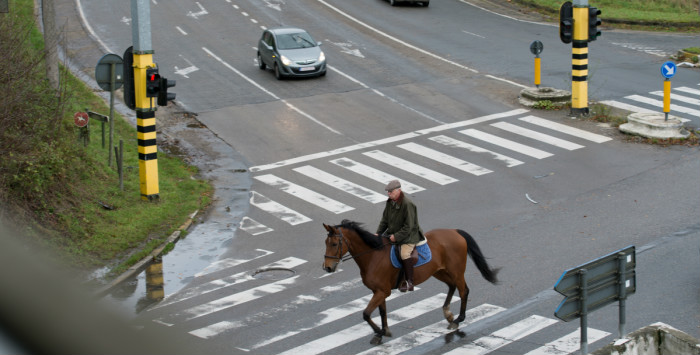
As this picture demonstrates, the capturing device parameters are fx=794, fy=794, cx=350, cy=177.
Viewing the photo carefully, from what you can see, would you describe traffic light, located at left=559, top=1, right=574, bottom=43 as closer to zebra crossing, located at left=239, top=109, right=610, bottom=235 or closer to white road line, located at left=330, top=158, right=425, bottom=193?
zebra crossing, located at left=239, top=109, right=610, bottom=235

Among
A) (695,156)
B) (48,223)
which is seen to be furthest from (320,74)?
(48,223)

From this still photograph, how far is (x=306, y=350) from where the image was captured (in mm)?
10750

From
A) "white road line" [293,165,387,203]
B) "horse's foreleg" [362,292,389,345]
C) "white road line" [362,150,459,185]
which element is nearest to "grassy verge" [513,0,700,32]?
"white road line" [362,150,459,185]

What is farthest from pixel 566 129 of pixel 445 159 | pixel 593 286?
pixel 593 286

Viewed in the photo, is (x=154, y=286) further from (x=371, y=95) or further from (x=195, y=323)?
(x=371, y=95)

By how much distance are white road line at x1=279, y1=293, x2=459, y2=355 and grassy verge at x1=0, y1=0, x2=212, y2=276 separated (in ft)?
16.0

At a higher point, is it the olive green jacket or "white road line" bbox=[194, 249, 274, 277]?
the olive green jacket

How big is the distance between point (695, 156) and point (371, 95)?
11035 millimetres

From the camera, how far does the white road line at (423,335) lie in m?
10.8

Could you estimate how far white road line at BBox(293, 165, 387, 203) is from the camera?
1866 cm

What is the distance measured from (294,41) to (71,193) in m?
15.6

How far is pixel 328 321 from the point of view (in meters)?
11.9

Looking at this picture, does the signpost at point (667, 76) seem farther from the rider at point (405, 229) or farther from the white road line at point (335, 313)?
the rider at point (405, 229)

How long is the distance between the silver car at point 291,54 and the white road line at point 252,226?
42.7ft
